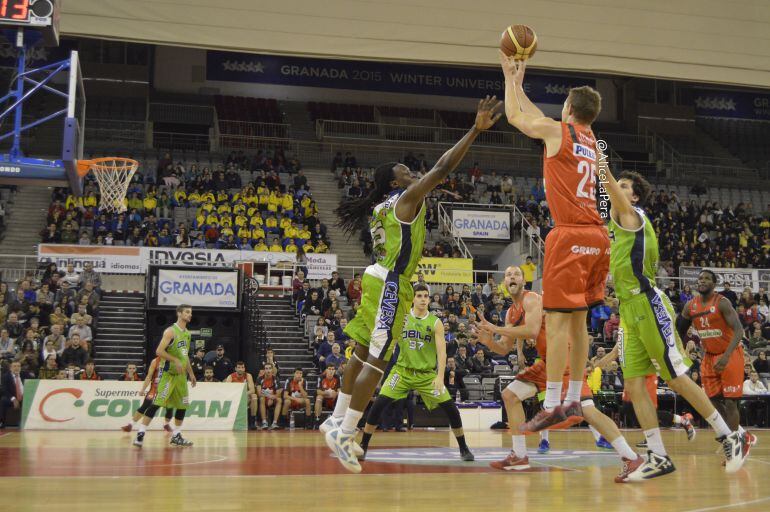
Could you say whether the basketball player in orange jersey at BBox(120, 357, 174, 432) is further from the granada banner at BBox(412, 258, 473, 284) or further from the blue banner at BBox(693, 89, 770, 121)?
the blue banner at BBox(693, 89, 770, 121)

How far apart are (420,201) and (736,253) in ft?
81.9

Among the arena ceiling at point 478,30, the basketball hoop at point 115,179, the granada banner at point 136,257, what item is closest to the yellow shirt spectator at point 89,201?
the granada banner at point 136,257

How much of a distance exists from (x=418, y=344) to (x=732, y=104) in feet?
109

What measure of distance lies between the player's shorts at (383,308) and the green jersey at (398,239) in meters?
0.08

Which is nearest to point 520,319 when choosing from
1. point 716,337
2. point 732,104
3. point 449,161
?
point 449,161

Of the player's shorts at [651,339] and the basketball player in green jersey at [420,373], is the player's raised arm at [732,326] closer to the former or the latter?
the player's shorts at [651,339]

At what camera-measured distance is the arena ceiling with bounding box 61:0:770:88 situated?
2211 centimetres

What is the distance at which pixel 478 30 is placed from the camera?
2338 cm

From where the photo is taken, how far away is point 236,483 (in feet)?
20.5

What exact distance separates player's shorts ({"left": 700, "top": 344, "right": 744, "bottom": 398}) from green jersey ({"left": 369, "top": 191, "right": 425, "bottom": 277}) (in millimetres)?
4711

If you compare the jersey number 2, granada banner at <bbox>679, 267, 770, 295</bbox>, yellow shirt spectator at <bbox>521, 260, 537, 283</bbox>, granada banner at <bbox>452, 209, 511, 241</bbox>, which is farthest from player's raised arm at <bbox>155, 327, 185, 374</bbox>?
granada banner at <bbox>679, 267, 770, 295</bbox>

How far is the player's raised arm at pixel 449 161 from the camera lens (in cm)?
633

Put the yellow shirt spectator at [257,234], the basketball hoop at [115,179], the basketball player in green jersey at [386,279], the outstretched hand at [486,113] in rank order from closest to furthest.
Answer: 1. the outstretched hand at [486,113]
2. the basketball player in green jersey at [386,279]
3. the basketball hoop at [115,179]
4. the yellow shirt spectator at [257,234]

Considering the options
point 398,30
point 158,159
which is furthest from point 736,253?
point 158,159
